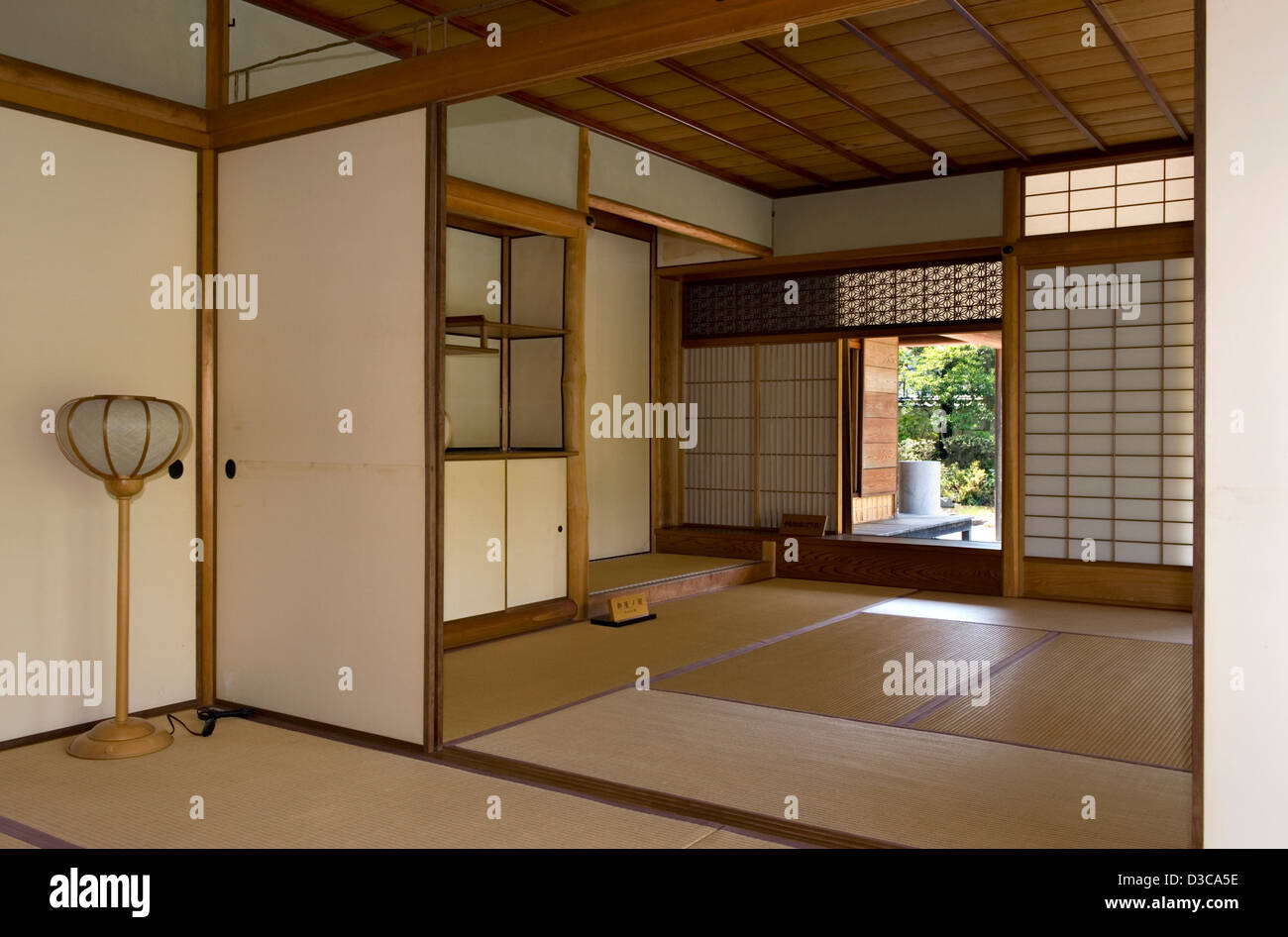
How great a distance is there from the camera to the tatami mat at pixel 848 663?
4.04 metres

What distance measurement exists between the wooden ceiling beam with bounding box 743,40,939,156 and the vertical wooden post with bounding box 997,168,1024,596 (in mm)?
643

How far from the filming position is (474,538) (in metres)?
5.18

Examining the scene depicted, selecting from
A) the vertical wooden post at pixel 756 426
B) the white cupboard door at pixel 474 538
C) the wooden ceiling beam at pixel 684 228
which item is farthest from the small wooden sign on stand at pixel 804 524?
the white cupboard door at pixel 474 538

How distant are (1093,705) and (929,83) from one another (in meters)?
A: 3.06

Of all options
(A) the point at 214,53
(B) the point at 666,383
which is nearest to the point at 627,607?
(B) the point at 666,383

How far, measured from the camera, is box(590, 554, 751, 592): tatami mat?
6.48m

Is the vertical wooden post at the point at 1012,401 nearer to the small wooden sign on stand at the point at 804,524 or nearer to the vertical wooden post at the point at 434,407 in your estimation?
the small wooden sign on stand at the point at 804,524

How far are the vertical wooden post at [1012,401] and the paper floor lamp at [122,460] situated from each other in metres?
4.99

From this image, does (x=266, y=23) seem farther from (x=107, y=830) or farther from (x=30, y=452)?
(x=107, y=830)

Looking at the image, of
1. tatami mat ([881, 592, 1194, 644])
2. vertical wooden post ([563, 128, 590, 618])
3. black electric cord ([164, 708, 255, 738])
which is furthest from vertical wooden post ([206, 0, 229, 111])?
tatami mat ([881, 592, 1194, 644])

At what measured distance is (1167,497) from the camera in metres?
6.28
